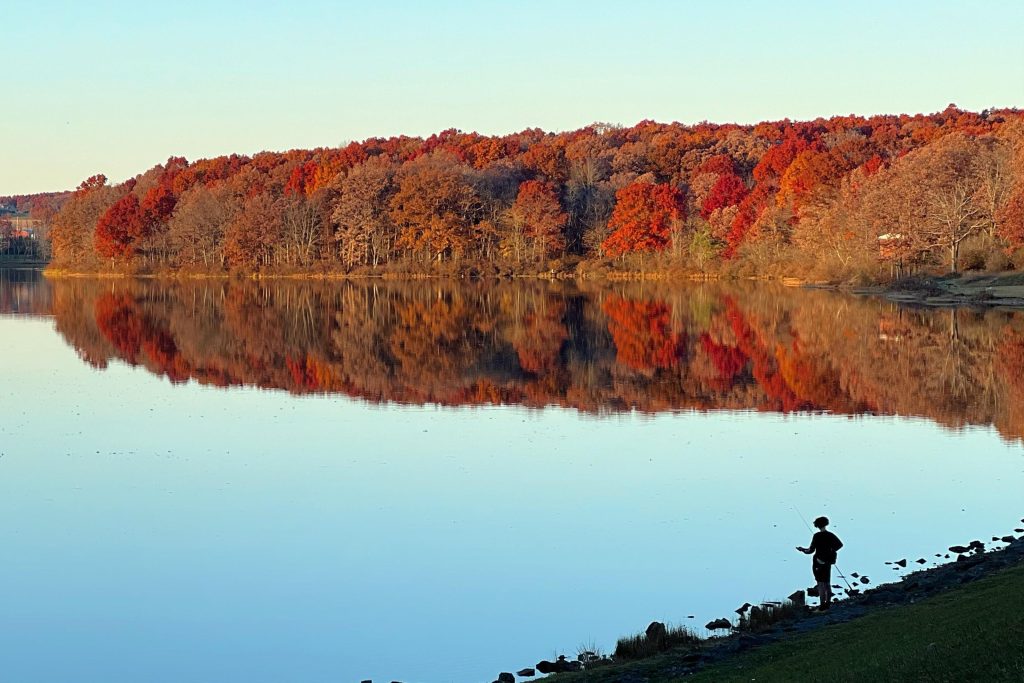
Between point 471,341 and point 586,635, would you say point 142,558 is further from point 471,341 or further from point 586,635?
point 471,341

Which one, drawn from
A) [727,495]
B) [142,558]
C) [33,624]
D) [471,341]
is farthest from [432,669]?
[471,341]

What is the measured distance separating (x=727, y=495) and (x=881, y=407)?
9.80 meters

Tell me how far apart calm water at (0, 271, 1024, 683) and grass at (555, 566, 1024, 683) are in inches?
65.1

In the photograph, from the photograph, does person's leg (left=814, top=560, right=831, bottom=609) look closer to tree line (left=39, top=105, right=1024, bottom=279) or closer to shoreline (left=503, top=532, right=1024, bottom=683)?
shoreline (left=503, top=532, right=1024, bottom=683)

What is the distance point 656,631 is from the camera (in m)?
9.88

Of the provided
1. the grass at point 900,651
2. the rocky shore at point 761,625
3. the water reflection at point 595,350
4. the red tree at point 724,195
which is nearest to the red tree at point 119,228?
the water reflection at point 595,350

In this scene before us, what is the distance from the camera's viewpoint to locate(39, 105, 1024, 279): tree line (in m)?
65.1

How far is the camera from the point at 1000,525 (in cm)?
1423

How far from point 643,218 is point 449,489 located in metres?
76.2

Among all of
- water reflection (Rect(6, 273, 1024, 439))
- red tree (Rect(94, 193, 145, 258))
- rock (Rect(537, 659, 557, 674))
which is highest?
red tree (Rect(94, 193, 145, 258))

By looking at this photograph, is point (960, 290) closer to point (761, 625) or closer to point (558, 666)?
point (761, 625)

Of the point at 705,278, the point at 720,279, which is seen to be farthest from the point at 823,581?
the point at 705,278

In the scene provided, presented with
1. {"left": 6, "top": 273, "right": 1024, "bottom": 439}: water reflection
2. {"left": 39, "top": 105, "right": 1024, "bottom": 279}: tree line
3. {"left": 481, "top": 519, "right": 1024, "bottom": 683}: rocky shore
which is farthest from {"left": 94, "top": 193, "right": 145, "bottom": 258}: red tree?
{"left": 481, "top": 519, "right": 1024, "bottom": 683}: rocky shore

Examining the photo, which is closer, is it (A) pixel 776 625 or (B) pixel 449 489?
(A) pixel 776 625
